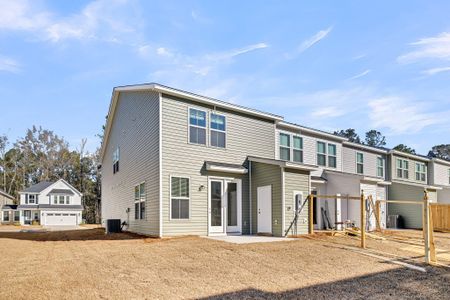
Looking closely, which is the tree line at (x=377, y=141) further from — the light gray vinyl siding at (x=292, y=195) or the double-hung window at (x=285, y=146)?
the light gray vinyl siding at (x=292, y=195)

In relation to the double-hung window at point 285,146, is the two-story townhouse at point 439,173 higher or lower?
lower

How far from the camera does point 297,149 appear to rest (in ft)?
64.9

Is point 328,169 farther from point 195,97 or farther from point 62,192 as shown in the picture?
point 62,192

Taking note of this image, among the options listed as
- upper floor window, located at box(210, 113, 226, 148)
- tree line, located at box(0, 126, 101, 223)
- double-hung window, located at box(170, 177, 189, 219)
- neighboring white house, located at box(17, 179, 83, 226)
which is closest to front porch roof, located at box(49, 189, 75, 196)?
neighboring white house, located at box(17, 179, 83, 226)

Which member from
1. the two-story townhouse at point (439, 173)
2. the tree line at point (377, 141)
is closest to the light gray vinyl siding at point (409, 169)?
the two-story townhouse at point (439, 173)

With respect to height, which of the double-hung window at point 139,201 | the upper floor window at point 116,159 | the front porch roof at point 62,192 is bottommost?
the front porch roof at point 62,192

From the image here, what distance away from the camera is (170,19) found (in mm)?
13094

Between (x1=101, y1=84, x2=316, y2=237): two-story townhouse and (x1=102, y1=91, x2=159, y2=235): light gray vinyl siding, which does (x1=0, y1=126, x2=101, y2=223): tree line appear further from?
(x1=101, y1=84, x2=316, y2=237): two-story townhouse

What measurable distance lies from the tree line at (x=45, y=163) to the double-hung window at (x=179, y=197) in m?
47.5

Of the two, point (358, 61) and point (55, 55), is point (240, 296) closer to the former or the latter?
point (358, 61)

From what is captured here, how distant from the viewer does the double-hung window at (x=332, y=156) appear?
21763 millimetres

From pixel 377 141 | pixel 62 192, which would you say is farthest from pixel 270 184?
pixel 377 141

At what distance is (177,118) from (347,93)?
8.71m

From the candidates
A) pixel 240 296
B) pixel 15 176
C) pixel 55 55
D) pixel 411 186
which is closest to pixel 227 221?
pixel 240 296
